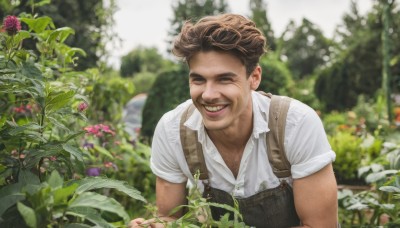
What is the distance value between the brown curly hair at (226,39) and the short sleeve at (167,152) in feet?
1.34

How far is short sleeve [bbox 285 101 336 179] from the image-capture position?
219cm

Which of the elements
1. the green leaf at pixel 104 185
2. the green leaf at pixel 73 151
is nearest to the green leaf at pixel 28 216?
the green leaf at pixel 104 185

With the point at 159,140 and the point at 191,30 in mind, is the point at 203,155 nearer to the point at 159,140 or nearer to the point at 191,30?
the point at 159,140

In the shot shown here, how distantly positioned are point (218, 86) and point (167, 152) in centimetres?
51

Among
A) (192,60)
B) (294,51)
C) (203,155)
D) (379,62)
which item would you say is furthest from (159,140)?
(294,51)

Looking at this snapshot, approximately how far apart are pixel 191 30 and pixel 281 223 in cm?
115

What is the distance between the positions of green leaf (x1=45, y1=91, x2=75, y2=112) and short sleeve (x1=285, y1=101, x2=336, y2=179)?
43.1 inches

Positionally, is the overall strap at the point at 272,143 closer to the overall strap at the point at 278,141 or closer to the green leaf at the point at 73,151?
the overall strap at the point at 278,141

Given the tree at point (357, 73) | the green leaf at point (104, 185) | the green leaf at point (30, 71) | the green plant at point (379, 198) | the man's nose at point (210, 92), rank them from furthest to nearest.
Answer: the tree at point (357, 73)
the green plant at point (379, 198)
the man's nose at point (210, 92)
the green leaf at point (30, 71)
the green leaf at point (104, 185)

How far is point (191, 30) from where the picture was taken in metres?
2.29

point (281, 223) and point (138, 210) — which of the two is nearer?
point (281, 223)

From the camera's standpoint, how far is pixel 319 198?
2.19 metres

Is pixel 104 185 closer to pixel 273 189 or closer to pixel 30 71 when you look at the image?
pixel 30 71

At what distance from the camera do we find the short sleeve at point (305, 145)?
2.19 metres
